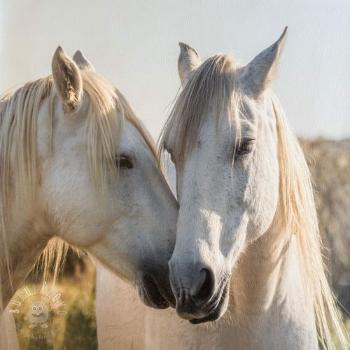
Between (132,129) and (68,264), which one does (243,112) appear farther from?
(68,264)

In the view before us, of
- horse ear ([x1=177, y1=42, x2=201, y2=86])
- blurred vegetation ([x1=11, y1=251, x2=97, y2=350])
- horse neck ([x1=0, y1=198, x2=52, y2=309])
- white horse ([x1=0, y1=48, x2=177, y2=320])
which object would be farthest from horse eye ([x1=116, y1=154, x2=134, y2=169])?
blurred vegetation ([x1=11, y1=251, x2=97, y2=350])

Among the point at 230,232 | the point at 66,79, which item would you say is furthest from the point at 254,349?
the point at 66,79

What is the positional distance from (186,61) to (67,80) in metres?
0.42

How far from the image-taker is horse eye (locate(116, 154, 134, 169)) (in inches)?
56.0

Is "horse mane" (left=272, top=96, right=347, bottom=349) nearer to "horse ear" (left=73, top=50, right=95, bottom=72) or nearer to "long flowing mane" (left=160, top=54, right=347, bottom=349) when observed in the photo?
"long flowing mane" (left=160, top=54, right=347, bottom=349)

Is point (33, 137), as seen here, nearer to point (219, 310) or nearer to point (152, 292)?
point (152, 292)

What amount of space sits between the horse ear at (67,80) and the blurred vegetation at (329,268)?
174 cm

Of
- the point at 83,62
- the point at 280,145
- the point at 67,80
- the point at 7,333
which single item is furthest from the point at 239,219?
the point at 7,333

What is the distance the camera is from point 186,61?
1.67 meters

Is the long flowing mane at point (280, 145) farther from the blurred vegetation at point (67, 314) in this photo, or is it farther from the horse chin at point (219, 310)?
the blurred vegetation at point (67, 314)

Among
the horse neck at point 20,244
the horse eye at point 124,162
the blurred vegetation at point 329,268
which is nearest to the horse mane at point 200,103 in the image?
the horse eye at point 124,162

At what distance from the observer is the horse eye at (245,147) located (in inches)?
54.4

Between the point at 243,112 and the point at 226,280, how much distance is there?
40cm

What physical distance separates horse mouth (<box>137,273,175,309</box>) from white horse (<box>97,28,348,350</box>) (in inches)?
4.8
